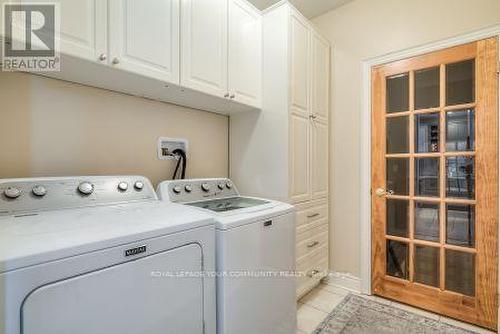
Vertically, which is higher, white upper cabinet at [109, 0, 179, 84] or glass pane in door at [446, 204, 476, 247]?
white upper cabinet at [109, 0, 179, 84]

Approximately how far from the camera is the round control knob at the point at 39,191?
1.11 meters

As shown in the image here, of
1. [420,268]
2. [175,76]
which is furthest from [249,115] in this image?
[420,268]

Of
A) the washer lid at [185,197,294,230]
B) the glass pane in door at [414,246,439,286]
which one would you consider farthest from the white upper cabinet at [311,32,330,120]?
the glass pane in door at [414,246,439,286]

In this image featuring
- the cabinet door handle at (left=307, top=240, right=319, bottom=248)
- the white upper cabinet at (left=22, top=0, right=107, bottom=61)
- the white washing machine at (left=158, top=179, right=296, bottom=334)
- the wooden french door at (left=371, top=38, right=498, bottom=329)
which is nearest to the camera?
the white upper cabinet at (left=22, top=0, right=107, bottom=61)

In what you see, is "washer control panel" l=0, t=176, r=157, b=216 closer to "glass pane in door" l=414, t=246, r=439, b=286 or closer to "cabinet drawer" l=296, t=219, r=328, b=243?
"cabinet drawer" l=296, t=219, r=328, b=243

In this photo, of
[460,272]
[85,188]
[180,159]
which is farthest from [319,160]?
[85,188]

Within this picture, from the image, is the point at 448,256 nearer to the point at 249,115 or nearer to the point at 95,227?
the point at 249,115

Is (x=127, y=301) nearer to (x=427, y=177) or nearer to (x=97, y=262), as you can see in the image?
(x=97, y=262)

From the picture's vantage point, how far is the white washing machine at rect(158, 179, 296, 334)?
115 cm

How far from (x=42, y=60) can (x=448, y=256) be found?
2.80 metres

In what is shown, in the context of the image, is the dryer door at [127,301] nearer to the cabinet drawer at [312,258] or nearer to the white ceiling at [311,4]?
the cabinet drawer at [312,258]

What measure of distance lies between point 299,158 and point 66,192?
151 cm

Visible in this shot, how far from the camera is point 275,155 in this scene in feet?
6.24
